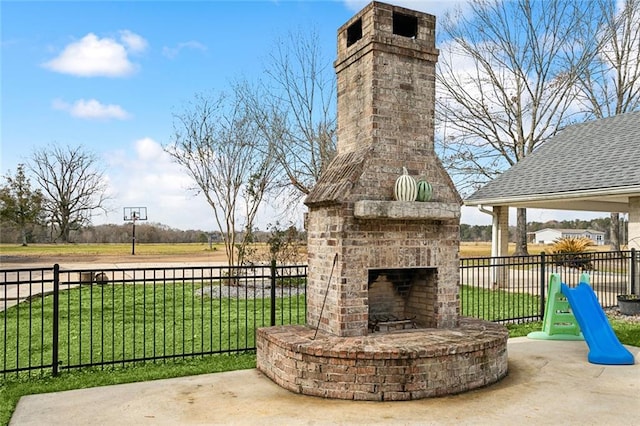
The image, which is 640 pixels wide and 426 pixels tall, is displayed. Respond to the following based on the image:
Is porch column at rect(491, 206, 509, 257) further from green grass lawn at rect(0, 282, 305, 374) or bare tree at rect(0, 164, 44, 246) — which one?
bare tree at rect(0, 164, 44, 246)

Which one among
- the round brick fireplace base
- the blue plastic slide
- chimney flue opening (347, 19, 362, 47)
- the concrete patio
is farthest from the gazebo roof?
chimney flue opening (347, 19, 362, 47)

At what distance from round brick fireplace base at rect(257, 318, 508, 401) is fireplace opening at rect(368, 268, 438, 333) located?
45 centimetres

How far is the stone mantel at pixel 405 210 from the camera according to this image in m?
4.61

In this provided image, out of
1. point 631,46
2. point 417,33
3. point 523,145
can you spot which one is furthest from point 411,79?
point 631,46

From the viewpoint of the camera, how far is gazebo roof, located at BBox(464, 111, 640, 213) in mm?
9895

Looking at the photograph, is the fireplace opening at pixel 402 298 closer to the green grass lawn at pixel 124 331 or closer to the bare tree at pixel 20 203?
the green grass lawn at pixel 124 331

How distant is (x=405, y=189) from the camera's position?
193 inches

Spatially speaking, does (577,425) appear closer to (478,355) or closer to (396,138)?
(478,355)

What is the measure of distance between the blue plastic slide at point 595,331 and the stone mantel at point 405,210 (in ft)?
6.85

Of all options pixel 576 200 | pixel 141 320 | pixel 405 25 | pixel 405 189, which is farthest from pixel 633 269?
pixel 141 320

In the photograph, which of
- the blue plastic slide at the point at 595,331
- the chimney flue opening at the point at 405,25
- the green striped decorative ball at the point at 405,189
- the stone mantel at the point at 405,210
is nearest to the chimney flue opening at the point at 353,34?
the chimney flue opening at the point at 405,25

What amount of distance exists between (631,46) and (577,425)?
2132cm

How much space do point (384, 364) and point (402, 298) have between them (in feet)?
5.27

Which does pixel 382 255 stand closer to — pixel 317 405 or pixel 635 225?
pixel 317 405
